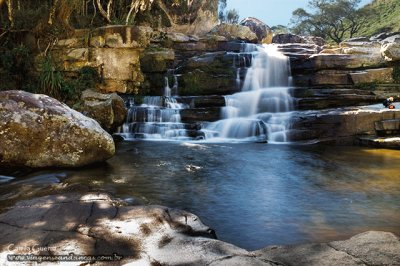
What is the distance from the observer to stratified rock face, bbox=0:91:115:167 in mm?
7133

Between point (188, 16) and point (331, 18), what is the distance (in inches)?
851

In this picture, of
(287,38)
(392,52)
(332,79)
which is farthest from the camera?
(287,38)

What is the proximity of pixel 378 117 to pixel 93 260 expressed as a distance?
474 inches

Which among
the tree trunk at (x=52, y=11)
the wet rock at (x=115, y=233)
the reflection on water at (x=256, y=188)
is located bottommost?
the reflection on water at (x=256, y=188)

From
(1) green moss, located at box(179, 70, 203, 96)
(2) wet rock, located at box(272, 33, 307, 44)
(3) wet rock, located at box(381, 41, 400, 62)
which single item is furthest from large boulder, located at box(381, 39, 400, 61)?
(2) wet rock, located at box(272, 33, 307, 44)

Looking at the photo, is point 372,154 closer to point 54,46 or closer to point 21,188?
point 21,188

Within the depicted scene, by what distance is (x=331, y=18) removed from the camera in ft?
150

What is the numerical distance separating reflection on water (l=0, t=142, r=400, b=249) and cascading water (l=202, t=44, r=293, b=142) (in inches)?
111

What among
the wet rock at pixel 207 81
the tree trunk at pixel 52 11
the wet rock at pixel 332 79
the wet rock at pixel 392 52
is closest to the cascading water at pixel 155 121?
the wet rock at pixel 207 81

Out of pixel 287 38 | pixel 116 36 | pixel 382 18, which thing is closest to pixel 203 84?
pixel 116 36

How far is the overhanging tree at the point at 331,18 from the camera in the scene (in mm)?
44594

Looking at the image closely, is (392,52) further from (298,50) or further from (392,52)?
(298,50)

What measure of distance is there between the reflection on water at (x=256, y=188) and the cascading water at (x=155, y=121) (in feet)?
9.29

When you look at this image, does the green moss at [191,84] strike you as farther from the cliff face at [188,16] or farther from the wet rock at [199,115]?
the cliff face at [188,16]
